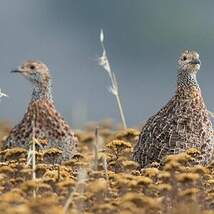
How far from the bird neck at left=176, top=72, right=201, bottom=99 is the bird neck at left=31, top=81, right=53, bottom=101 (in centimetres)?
126

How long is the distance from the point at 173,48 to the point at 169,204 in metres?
34.8

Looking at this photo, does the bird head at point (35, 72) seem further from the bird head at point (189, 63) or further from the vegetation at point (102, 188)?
the vegetation at point (102, 188)

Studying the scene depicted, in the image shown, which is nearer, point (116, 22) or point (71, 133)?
point (71, 133)

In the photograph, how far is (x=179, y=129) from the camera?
12.0 metres

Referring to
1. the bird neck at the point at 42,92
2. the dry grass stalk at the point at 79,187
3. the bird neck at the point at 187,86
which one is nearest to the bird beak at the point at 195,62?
the bird neck at the point at 187,86

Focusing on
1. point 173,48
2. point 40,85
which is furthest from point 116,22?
point 40,85

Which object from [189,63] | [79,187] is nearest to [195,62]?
[189,63]

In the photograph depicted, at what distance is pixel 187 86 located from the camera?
12.6 meters

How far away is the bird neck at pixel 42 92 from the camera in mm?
13141

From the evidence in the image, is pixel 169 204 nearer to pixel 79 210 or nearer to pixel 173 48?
pixel 79 210

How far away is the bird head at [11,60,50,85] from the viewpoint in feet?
43.2

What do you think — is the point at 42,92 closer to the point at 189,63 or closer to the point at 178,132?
the point at 189,63

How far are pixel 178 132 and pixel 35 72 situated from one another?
6.04ft

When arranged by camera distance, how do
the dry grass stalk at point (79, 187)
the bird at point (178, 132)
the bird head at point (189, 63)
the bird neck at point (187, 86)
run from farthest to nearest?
the bird head at point (189, 63) → the bird neck at point (187, 86) → the bird at point (178, 132) → the dry grass stalk at point (79, 187)
